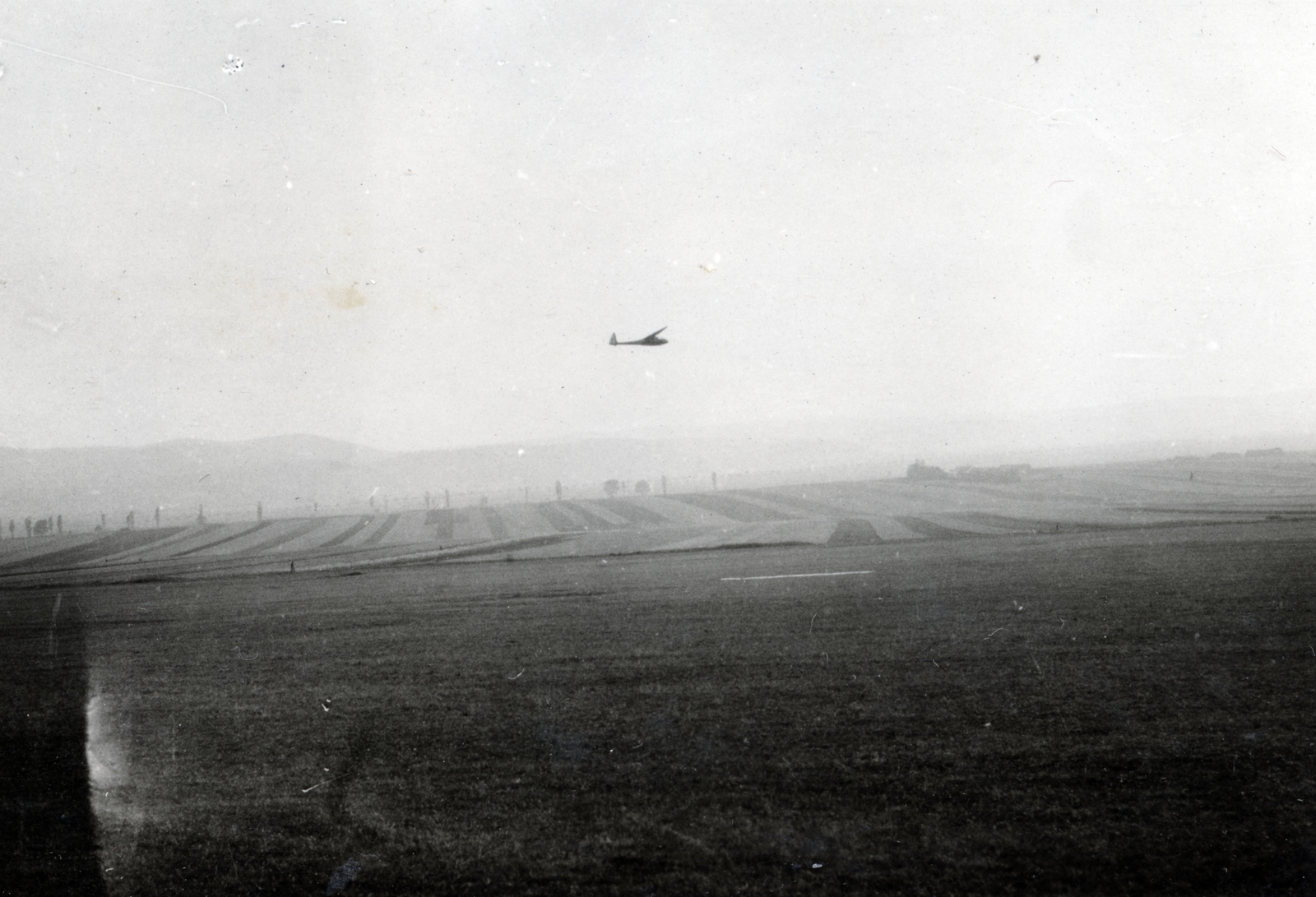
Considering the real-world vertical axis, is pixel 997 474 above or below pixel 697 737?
above

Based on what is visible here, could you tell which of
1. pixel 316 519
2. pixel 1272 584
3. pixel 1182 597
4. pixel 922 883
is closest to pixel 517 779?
pixel 922 883

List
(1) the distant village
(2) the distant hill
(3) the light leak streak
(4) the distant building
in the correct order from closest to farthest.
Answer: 1. (3) the light leak streak
2. (4) the distant building
3. (1) the distant village
4. (2) the distant hill

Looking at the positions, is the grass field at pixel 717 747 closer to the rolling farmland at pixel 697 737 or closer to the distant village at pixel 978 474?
the rolling farmland at pixel 697 737

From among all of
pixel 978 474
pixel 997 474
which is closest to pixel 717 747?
pixel 997 474

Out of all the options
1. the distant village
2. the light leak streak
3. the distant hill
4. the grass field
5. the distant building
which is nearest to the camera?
the grass field

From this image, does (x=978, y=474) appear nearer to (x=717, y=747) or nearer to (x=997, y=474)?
(x=997, y=474)

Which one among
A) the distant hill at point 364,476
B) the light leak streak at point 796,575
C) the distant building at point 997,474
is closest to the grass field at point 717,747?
the light leak streak at point 796,575

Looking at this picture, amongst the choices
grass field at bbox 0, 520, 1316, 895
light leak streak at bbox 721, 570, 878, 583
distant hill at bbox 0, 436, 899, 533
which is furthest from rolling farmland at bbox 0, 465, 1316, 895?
distant hill at bbox 0, 436, 899, 533

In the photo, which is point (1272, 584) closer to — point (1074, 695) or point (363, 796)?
point (1074, 695)

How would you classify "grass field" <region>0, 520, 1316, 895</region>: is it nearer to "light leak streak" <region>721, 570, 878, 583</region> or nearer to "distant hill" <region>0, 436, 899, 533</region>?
"light leak streak" <region>721, 570, 878, 583</region>
